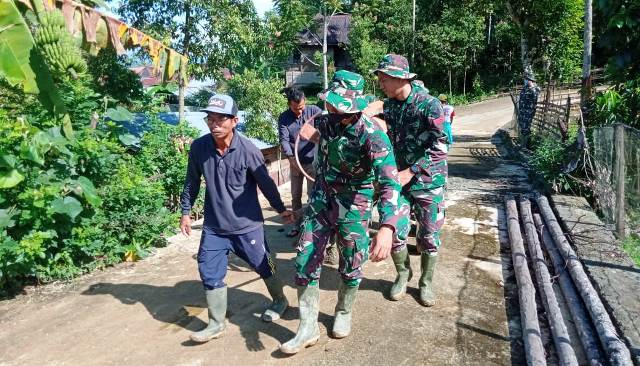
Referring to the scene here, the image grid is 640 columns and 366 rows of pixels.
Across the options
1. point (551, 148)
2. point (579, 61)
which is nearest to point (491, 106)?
point (579, 61)

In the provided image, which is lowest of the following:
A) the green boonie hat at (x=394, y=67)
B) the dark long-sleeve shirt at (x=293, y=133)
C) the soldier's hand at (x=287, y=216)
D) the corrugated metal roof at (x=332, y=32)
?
the soldier's hand at (x=287, y=216)

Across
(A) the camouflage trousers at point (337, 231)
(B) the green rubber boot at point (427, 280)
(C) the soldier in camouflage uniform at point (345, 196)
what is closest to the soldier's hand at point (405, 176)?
(C) the soldier in camouflage uniform at point (345, 196)

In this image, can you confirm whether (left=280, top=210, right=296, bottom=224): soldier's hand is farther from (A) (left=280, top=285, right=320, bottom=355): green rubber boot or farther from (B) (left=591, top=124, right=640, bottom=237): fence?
(B) (left=591, top=124, right=640, bottom=237): fence

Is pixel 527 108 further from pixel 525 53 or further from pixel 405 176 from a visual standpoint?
pixel 405 176

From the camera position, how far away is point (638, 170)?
213 inches

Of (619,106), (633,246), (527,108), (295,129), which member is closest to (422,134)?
(295,129)

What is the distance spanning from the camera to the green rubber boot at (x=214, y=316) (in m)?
3.69

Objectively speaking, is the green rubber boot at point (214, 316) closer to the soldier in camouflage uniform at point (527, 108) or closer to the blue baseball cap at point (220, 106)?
the blue baseball cap at point (220, 106)

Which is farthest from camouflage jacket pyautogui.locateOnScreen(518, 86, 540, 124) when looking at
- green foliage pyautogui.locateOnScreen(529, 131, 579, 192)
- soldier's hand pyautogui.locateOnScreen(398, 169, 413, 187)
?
soldier's hand pyautogui.locateOnScreen(398, 169, 413, 187)

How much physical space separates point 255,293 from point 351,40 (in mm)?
25922

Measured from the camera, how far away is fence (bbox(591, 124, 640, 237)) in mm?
5461

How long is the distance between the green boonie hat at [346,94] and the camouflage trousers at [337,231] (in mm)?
588

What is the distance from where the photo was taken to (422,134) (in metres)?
4.16

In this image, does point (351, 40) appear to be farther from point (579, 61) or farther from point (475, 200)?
point (475, 200)
